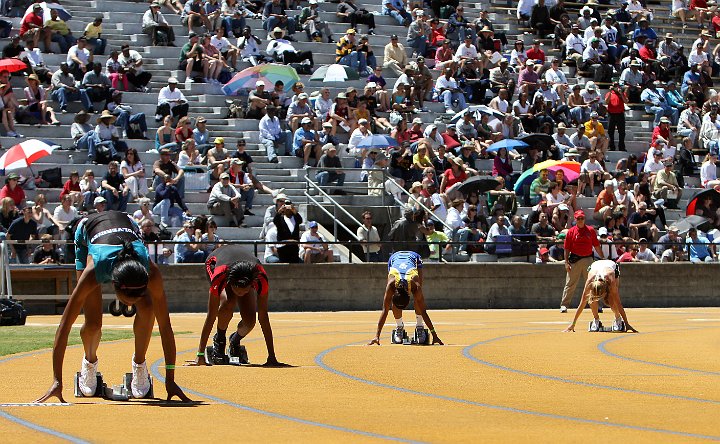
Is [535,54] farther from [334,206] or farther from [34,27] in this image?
[34,27]

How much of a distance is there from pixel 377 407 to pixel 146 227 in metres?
16.7

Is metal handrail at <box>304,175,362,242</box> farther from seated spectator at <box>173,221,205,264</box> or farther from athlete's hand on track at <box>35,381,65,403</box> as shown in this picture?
athlete's hand on track at <box>35,381,65,403</box>

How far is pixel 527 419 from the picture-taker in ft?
33.5

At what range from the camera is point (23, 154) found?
27000mm

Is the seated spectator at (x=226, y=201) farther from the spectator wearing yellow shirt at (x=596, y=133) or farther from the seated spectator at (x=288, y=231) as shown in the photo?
the spectator wearing yellow shirt at (x=596, y=133)

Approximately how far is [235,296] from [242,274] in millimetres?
824

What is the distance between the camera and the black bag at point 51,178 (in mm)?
28047

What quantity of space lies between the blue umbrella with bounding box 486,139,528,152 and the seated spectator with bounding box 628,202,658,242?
9.96 ft

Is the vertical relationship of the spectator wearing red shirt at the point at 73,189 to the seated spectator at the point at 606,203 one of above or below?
above

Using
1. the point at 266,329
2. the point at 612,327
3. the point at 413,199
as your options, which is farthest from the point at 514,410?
the point at 413,199

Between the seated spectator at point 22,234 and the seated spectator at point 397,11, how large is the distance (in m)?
15.2

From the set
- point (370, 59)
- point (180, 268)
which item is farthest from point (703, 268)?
point (180, 268)

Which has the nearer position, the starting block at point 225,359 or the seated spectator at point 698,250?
the starting block at point 225,359

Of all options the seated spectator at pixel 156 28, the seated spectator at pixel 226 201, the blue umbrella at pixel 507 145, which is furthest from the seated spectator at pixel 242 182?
the blue umbrella at pixel 507 145
